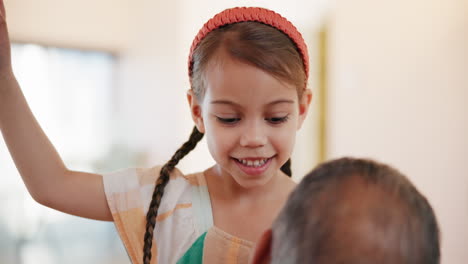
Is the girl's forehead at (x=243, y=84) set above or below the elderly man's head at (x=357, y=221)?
above

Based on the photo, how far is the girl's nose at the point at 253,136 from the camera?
593 mm

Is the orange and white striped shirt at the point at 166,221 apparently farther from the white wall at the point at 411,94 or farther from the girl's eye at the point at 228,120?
the white wall at the point at 411,94

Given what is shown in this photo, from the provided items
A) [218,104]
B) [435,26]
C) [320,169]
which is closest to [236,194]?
[218,104]

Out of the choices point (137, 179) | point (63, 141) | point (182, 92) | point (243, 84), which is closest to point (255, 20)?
point (243, 84)

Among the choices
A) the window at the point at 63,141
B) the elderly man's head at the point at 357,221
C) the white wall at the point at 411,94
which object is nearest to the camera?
the elderly man's head at the point at 357,221

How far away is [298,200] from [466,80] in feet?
2.98

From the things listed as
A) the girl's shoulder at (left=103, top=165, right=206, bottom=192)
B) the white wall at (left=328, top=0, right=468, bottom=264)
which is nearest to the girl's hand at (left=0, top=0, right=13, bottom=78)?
the girl's shoulder at (left=103, top=165, right=206, bottom=192)

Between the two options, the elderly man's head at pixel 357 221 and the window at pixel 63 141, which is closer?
the elderly man's head at pixel 357 221

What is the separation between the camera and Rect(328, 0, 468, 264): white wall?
3.67ft

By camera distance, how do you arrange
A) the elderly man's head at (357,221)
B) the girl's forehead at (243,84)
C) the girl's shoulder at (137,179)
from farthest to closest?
the girl's shoulder at (137,179) → the girl's forehead at (243,84) → the elderly man's head at (357,221)

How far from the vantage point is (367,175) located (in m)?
0.34

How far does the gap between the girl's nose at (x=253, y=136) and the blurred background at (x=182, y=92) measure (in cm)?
72

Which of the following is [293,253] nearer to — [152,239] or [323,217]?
[323,217]

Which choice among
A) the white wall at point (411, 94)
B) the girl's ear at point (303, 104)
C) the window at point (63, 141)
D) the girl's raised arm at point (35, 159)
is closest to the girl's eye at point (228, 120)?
the girl's ear at point (303, 104)
